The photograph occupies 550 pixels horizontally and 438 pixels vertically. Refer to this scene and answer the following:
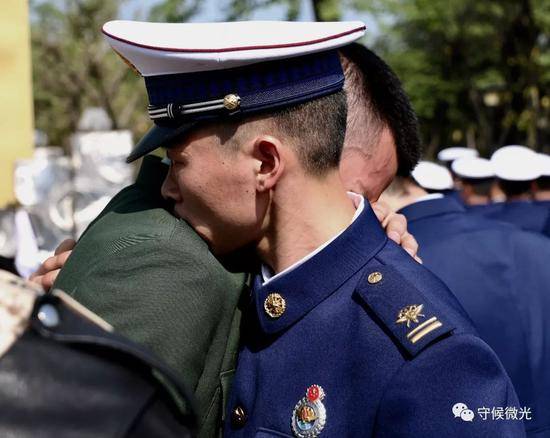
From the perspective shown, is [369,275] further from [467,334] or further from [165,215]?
[165,215]

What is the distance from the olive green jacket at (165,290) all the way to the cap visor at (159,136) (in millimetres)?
122

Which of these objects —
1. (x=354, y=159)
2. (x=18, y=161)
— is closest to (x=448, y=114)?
(x=18, y=161)

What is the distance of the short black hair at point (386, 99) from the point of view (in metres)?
2.30

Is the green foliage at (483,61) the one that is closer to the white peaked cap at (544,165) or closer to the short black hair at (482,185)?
the short black hair at (482,185)

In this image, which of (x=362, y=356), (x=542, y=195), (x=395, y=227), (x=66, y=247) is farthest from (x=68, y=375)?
(x=542, y=195)

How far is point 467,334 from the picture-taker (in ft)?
5.49

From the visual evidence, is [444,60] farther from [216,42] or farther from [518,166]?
[216,42]

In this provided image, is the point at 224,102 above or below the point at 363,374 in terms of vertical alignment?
above

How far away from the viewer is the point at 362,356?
1.69 meters

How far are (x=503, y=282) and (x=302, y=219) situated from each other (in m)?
2.54

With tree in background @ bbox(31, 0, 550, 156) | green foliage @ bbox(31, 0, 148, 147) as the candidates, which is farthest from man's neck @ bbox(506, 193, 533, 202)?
green foliage @ bbox(31, 0, 148, 147)

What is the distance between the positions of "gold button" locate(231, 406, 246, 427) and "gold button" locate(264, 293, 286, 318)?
7.7 inches

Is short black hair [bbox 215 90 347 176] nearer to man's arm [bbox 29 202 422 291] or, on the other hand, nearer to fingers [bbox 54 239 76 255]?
man's arm [bbox 29 202 422 291]

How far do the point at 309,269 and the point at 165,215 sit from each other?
31cm
